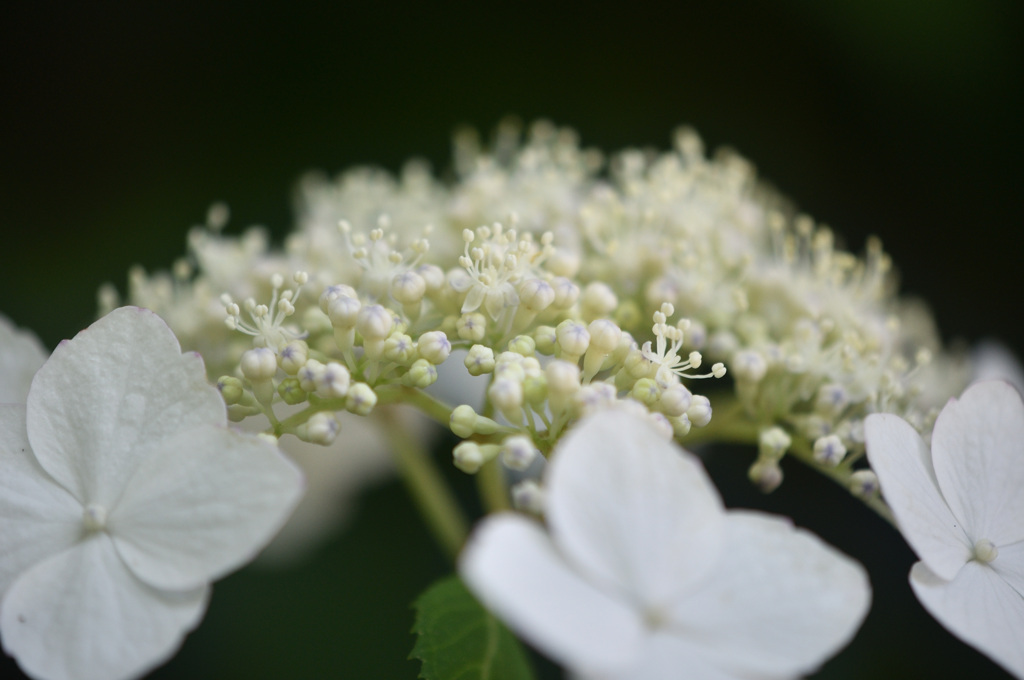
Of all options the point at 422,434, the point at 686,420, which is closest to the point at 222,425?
the point at 686,420

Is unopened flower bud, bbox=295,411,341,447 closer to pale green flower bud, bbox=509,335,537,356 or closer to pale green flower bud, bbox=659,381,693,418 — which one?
pale green flower bud, bbox=509,335,537,356

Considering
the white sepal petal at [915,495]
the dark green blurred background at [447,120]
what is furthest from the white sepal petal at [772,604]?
the dark green blurred background at [447,120]

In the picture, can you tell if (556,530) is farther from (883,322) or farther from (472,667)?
(883,322)

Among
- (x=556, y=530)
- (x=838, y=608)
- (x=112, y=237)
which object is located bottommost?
(x=838, y=608)

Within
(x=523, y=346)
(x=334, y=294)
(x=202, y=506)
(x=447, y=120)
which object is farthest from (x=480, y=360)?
(x=447, y=120)

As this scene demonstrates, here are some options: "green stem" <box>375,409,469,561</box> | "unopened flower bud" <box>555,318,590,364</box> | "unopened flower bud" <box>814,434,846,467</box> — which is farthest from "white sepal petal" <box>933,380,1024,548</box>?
"green stem" <box>375,409,469,561</box>

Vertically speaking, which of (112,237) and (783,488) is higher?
(112,237)
